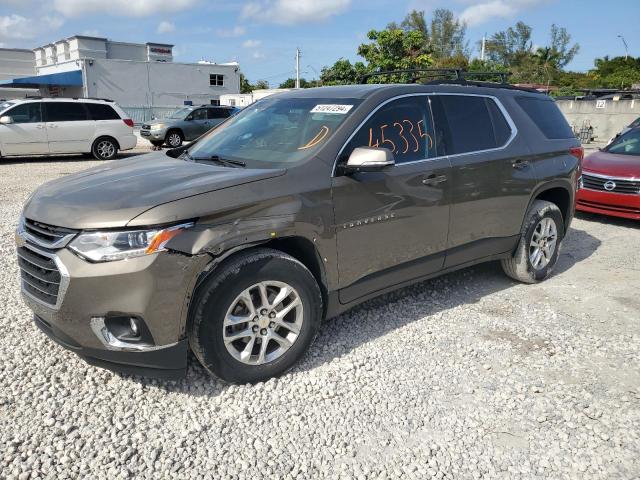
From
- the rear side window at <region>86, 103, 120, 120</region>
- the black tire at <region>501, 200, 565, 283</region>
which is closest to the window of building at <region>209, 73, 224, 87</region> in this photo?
the rear side window at <region>86, 103, 120, 120</region>

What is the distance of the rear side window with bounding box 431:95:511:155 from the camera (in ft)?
13.4

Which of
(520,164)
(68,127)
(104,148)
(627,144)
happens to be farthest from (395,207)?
(104,148)

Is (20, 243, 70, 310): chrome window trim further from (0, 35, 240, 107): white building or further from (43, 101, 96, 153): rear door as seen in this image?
(0, 35, 240, 107): white building

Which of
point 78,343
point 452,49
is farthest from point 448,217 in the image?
point 452,49

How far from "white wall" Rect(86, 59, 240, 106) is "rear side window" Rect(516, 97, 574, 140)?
4095 centimetres

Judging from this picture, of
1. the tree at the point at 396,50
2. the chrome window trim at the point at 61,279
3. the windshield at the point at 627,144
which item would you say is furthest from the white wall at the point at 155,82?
the chrome window trim at the point at 61,279

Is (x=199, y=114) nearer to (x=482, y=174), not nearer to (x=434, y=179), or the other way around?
(x=482, y=174)

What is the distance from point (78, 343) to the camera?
2.83 meters

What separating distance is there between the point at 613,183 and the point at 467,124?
4520 mm

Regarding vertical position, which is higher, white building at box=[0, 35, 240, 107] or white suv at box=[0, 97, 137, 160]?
white building at box=[0, 35, 240, 107]

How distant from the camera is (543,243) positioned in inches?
200

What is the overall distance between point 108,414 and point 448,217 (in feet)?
8.86

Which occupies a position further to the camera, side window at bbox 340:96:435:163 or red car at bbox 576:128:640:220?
red car at bbox 576:128:640:220

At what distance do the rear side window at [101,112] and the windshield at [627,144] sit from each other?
12.9 m
